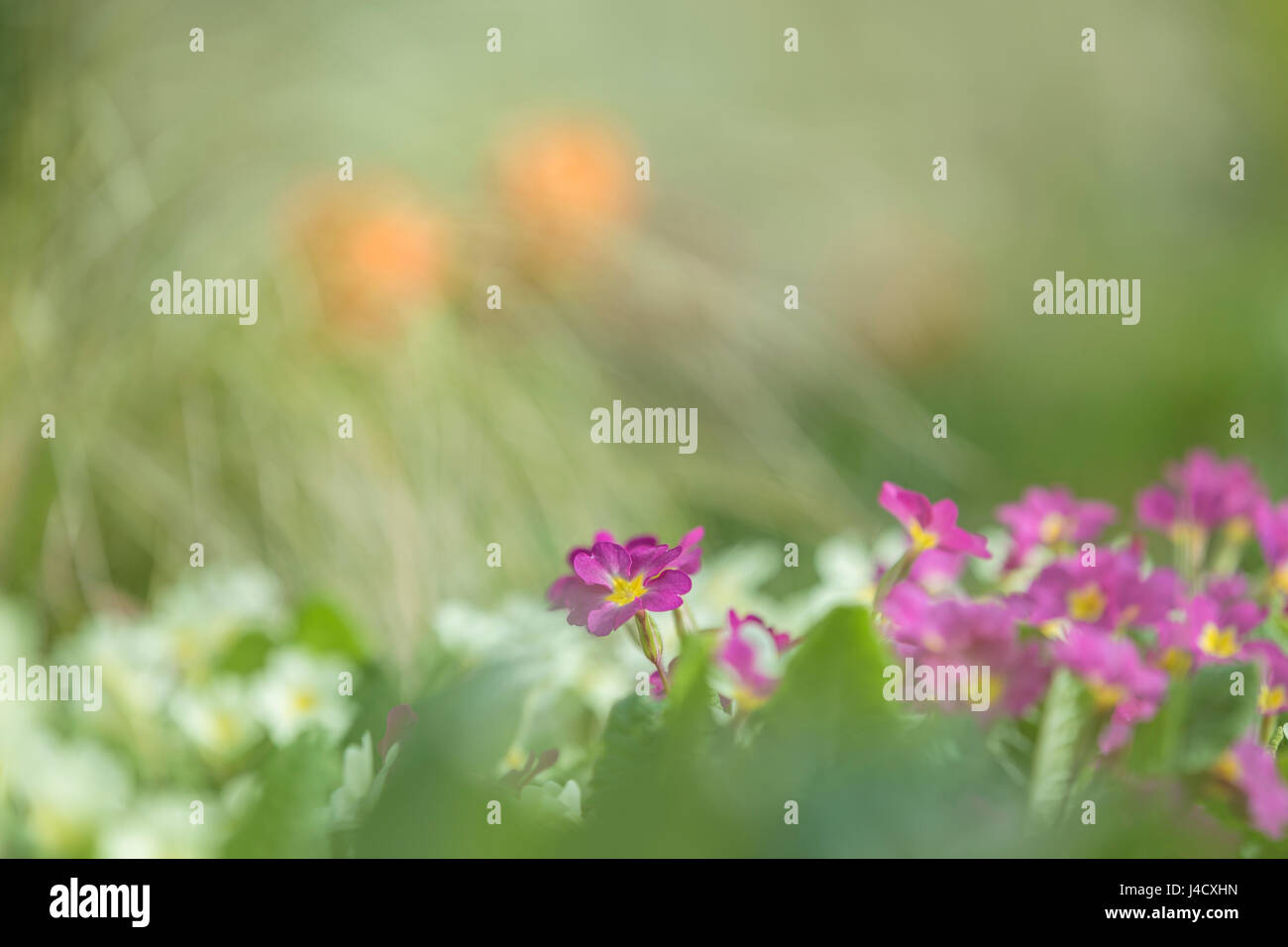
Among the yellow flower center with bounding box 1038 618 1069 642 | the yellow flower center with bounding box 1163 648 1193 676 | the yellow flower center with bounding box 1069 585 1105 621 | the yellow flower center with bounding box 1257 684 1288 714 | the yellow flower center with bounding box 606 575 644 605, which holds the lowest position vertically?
the yellow flower center with bounding box 1257 684 1288 714

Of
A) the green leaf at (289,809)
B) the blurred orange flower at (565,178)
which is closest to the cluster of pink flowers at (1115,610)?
the green leaf at (289,809)

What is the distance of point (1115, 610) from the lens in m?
0.35

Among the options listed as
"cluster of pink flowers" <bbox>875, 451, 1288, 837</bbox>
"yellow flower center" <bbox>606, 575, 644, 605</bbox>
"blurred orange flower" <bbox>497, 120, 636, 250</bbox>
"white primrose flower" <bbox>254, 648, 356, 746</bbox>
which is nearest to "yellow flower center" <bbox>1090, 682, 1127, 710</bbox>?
"cluster of pink flowers" <bbox>875, 451, 1288, 837</bbox>

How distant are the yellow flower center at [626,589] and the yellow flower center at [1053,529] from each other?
15cm

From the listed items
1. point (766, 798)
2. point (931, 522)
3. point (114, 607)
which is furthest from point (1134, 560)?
point (114, 607)

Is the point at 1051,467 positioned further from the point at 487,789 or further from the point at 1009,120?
the point at 487,789

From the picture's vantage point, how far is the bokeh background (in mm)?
1004

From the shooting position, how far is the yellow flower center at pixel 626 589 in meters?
0.35

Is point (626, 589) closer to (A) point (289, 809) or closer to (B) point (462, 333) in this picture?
(A) point (289, 809)
